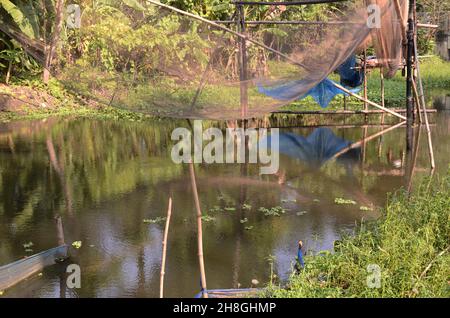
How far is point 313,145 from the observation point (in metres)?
9.04

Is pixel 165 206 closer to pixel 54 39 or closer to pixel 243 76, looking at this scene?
pixel 243 76

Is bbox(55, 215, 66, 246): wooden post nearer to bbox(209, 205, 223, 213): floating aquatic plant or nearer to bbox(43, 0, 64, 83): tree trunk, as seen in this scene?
bbox(43, 0, 64, 83): tree trunk

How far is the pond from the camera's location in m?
4.25

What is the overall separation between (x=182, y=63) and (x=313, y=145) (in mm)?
4638

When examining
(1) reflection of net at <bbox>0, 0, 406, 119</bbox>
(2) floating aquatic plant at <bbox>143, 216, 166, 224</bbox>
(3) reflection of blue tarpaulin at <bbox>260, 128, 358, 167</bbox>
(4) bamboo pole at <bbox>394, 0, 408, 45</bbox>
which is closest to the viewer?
(1) reflection of net at <bbox>0, 0, 406, 119</bbox>

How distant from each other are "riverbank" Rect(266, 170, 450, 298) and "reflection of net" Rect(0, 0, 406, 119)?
134 centimetres

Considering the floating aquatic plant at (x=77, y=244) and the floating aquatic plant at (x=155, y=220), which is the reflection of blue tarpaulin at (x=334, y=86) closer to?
the floating aquatic plant at (x=155, y=220)

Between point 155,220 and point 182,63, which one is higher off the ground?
point 182,63

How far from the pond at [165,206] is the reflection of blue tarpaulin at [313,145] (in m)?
0.18

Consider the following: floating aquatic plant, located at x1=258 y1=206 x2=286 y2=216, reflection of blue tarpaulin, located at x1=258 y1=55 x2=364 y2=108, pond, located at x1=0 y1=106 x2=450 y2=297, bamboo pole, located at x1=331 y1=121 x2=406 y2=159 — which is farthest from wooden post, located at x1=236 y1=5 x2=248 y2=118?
reflection of blue tarpaulin, located at x1=258 y1=55 x2=364 y2=108

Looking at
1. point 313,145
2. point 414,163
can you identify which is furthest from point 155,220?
point 313,145
